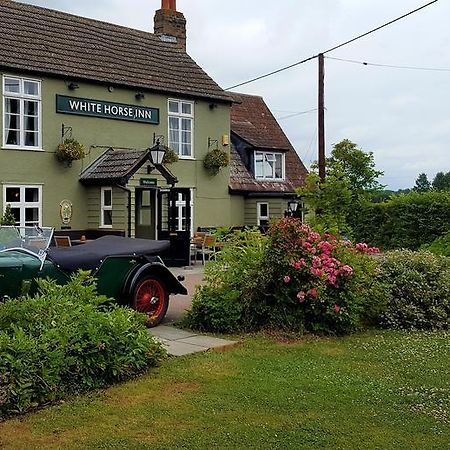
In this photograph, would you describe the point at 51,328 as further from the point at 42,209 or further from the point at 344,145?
the point at 344,145

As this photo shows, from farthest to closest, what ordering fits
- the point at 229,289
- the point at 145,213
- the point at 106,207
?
1. the point at 145,213
2. the point at 106,207
3. the point at 229,289

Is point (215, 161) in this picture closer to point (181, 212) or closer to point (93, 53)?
point (181, 212)

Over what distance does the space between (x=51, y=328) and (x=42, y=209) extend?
46.0ft

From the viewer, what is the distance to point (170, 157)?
72.0 ft

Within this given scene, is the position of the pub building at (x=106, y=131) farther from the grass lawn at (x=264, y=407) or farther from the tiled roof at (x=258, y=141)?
the grass lawn at (x=264, y=407)

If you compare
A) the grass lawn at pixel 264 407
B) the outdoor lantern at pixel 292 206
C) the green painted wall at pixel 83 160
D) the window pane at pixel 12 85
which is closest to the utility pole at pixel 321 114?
the outdoor lantern at pixel 292 206

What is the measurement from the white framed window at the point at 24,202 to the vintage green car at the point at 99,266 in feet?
33.9

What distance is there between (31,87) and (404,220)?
42.2ft

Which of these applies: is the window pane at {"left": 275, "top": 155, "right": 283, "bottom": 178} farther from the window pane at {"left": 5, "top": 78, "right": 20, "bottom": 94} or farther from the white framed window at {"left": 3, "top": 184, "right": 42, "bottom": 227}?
the window pane at {"left": 5, "top": 78, "right": 20, "bottom": 94}

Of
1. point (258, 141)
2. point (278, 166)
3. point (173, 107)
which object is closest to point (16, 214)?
point (173, 107)

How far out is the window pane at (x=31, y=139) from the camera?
1922 cm

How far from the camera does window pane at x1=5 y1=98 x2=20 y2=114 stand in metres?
18.8

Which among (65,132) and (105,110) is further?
(105,110)

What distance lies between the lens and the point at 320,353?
7543 millimetres
